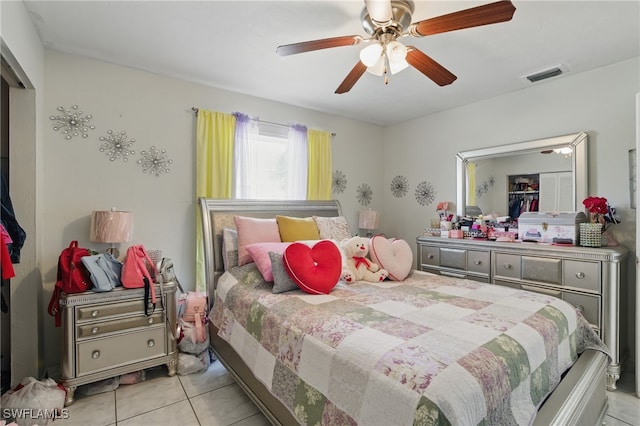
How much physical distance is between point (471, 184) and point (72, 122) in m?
3.90

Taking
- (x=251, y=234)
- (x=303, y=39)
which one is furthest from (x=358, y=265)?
(x=303, y=39)

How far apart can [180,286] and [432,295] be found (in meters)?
2.22

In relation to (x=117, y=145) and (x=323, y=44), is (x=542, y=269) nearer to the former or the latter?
(x=323, y=44)

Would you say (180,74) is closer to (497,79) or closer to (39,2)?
(39,2)

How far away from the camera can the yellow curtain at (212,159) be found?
2943mm

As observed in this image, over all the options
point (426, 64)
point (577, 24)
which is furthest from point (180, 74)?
point (577, 24)

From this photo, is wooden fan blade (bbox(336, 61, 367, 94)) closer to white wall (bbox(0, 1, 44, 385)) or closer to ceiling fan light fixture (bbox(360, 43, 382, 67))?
ceiling fan light fixture (bbox(360, 43, 382, 67))

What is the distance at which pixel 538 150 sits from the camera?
301 cm

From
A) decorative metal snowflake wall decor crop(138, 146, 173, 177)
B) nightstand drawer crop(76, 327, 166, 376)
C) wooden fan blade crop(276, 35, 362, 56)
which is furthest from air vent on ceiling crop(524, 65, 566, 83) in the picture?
nightstand drawer crop(76, 327, 166, 376)

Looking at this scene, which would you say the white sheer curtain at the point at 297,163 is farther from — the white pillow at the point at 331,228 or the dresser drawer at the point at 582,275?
the dresser drawer at the point at 582,275

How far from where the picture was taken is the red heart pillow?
6.61 ft

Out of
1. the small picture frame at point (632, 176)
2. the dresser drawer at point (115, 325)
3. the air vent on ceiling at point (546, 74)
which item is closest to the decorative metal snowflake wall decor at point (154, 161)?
the dresser drawer at point (115, 325)

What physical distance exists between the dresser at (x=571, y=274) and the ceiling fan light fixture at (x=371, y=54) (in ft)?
6.72

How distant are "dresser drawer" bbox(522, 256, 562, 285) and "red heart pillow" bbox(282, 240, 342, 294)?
1.70 metres
